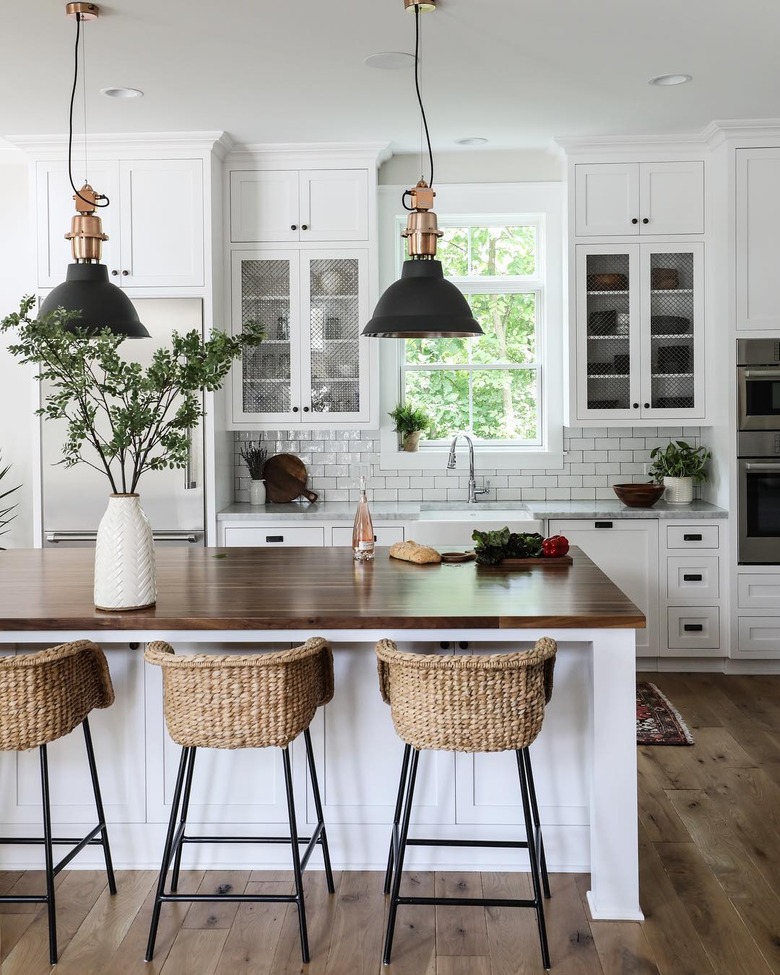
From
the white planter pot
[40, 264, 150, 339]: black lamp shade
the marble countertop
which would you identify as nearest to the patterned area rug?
the marble countertop

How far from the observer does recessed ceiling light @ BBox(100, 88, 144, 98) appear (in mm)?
4520

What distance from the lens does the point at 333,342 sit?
557 centimetres

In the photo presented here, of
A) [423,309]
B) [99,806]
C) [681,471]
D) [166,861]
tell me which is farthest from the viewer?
[681,471]

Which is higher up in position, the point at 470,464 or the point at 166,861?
the point at 470,464

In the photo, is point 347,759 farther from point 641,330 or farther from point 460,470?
point 641,330

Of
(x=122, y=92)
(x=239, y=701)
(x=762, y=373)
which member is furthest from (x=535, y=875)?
(x=122, y=92)

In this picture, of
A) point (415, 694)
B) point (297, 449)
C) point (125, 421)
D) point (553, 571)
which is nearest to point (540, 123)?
point (297, 449)

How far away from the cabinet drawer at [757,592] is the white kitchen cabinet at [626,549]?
1.50 feet

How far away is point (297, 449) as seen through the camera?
599 centimetres

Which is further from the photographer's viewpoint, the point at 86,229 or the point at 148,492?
the point at 148,492

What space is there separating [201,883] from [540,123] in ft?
13.2

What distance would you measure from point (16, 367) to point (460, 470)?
2707 mm

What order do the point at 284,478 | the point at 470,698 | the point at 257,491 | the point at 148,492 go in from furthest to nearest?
the point at 284,478 → the point at 257,491 → the point at 148,492 → the point at 470,698

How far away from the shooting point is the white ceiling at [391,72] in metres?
3.72
